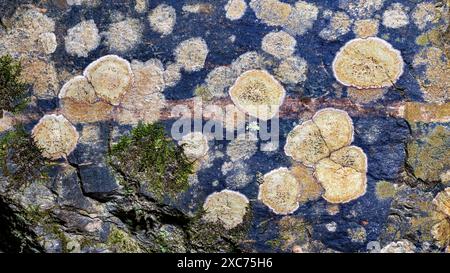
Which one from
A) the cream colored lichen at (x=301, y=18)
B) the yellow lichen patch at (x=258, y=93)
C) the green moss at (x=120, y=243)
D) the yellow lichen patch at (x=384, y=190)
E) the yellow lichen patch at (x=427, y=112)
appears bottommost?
the green moss at (x=120, y=243)

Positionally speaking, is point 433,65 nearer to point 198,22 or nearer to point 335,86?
point 335,86

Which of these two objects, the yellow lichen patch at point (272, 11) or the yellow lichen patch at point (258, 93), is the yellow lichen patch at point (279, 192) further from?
the yellow lichen patch at point (272, 11)

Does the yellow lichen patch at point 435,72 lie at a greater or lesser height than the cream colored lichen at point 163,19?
lesser

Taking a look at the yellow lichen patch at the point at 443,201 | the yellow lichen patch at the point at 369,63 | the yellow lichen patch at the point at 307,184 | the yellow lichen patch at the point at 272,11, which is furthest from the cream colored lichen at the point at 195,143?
the yellow lichen patch at the point at 443,201

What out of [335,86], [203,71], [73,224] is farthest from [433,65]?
[73,224]

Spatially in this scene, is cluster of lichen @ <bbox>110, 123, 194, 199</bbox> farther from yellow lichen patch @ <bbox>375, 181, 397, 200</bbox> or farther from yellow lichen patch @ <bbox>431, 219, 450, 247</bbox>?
yellow lichen patch @ <bbox>431, 219, 450, 247</bbox>

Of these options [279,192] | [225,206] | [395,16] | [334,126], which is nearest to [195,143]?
[225,206]
